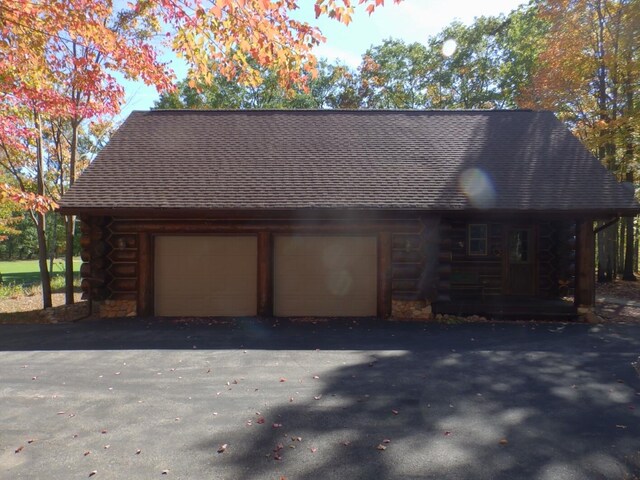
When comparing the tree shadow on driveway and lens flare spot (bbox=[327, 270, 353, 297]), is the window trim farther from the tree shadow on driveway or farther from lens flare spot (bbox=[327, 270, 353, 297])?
the tree shadow on driveway

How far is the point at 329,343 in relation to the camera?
870cm

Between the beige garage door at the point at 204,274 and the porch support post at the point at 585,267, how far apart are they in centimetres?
767

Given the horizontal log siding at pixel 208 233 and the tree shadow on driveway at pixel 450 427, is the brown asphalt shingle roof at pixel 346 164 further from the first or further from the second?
the tree shadow on driveway at pixel 450 427

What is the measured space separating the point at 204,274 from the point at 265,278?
154 cm

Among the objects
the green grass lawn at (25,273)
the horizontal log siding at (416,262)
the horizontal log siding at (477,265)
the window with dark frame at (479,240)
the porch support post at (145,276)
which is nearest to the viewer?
the horizontal log siding at (416,262)

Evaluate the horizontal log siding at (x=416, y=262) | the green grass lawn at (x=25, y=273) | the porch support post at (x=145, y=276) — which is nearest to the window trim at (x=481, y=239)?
the horizontal log siding at (x=416, y=262)

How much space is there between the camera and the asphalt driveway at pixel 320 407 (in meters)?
3.96

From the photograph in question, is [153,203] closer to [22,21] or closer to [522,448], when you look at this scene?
[22,21]

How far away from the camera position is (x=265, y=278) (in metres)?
11.3

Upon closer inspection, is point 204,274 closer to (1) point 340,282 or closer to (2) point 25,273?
(1) point 340,282

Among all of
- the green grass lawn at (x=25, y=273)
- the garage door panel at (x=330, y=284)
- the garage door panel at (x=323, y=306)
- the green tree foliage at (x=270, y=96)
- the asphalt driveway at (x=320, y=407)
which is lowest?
the green grass lawn at (x=25, y=273)

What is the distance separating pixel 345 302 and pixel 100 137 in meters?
15.8

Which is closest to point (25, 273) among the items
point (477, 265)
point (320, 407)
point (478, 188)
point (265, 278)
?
point (265, 278)

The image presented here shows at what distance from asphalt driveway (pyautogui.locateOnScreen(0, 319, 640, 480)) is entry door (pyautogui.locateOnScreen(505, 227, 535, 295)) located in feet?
13.0
